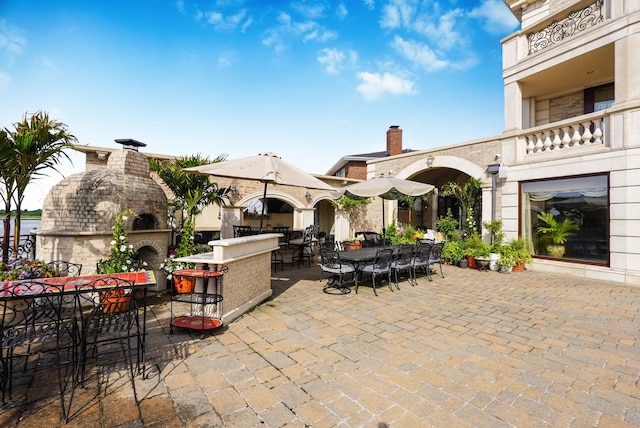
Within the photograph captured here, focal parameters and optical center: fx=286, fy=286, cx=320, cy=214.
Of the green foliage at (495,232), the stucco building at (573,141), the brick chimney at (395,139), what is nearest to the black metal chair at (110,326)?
the green foliage at (495,232)

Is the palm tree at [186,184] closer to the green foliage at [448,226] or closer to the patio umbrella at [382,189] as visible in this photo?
the patio umbrella at [382,189]

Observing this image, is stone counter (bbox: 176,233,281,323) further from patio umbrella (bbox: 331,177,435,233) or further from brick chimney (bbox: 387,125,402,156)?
brick chimney (bbox: 387,125,402,156)

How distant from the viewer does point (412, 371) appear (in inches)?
111

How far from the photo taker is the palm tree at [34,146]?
Result: 4.46 metres

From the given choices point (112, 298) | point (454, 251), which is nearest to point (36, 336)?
point (112, 298)

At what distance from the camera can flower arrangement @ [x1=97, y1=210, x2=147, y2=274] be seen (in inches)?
187

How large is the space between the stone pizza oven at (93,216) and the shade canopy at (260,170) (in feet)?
4.41

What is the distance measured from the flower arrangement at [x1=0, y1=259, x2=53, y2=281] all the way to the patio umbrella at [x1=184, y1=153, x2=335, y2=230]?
258 cm

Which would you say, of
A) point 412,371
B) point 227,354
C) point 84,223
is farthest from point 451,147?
point 84,223

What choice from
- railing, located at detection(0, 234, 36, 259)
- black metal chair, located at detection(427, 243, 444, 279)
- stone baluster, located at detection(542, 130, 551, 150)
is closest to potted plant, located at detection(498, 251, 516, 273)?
black metal chair, located at detection(427, 243, 444, 279)

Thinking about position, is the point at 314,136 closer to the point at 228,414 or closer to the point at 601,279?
the point at 601,279

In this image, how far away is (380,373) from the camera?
2.78 meters

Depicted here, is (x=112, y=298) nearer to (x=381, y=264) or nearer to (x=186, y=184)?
(x=186, y=184)

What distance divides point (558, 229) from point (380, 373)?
25.4 feet
